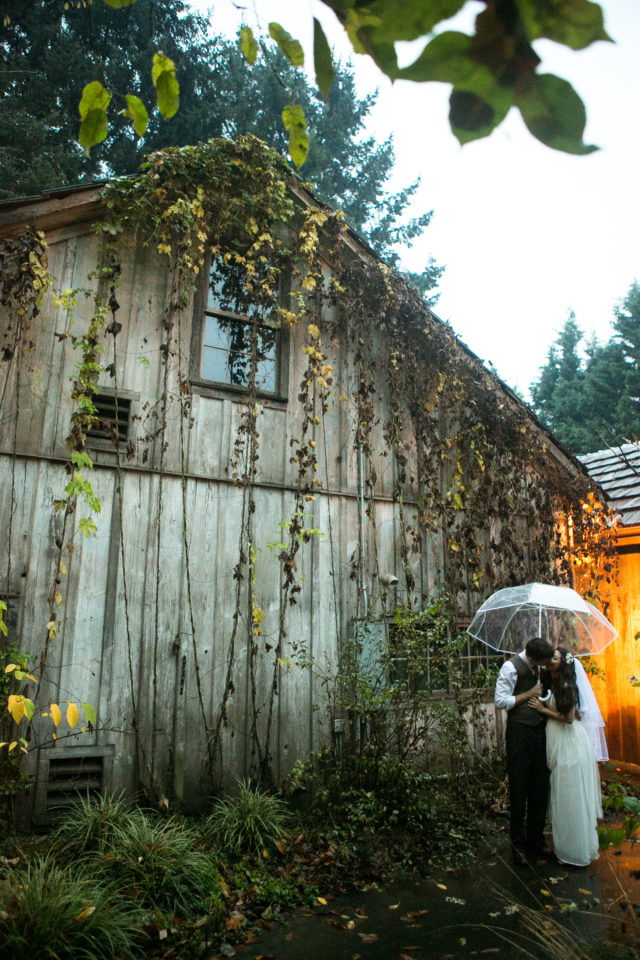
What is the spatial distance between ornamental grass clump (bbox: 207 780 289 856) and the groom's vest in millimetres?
2236

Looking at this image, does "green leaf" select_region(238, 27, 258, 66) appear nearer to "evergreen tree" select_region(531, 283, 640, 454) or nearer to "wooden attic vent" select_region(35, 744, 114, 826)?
"wooden attic vent" select_region(35, 744, 114, 826)

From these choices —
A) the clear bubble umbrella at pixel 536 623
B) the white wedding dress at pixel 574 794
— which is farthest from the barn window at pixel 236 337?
the white wedding dress at pixel 574 794

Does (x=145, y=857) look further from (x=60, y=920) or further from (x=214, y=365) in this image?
(x=214, y=365)

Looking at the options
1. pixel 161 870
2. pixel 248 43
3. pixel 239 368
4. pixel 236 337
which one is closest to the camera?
pixel 248 43

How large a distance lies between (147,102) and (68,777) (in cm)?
1664

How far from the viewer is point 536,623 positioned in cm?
655

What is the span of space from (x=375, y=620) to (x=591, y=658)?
3.84 meters

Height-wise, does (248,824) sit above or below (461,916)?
above

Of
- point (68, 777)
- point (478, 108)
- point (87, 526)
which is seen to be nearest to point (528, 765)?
point (68, 777)

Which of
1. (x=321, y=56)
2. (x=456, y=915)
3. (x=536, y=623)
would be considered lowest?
(x=456, y=915)

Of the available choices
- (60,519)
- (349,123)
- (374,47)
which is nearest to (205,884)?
(60,519)

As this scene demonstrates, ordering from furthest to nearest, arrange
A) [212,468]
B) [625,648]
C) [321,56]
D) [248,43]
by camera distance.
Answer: [625,648], [212,468], [248,43], [321,56]

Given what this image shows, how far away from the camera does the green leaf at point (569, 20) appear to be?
116cm

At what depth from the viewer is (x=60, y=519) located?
5637mm
